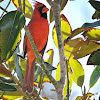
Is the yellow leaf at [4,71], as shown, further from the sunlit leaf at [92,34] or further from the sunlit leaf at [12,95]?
the sunlit leaf at [92,34]

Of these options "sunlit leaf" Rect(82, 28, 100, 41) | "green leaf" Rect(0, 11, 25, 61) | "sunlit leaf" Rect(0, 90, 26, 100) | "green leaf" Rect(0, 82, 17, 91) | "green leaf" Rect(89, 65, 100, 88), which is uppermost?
"sunlit leaf" Rect(82, 28, 100, 41)

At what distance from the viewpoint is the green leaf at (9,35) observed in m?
0.64

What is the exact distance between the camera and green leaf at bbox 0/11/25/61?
639 millimetres

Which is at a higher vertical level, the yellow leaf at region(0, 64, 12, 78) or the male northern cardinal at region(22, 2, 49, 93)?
the male northern cardinal at region(22, 2, 49, 93)

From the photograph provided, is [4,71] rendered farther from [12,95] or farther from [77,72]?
[77,72]

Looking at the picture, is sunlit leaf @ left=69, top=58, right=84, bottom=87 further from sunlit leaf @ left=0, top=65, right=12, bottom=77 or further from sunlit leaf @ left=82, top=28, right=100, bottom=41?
sunlit leaf @ left=0, top=65, right=12, bottom=77

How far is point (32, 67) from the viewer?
46.2 inches

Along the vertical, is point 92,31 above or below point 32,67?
above

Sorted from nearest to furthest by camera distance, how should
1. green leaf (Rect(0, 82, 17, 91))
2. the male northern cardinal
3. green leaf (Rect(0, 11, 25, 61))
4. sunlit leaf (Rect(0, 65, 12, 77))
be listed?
green leaf (Rect(0, 11, 25, 61)), sunlit leaf (Rect(0, 65, 12, 77)), green leaf (Rect(0, 82, 17, 91)), the male northern cardinal

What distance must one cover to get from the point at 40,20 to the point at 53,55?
28 cm

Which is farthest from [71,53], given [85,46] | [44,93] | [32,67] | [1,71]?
[44,93]

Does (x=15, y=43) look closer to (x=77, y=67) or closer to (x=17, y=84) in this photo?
(x=17, y=84)

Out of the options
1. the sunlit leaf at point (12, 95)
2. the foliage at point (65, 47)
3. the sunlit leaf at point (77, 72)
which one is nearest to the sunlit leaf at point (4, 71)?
the foliage at point (65, 47)

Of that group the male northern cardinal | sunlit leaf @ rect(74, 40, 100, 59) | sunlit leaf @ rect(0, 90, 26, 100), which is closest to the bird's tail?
the male northern cardinal
